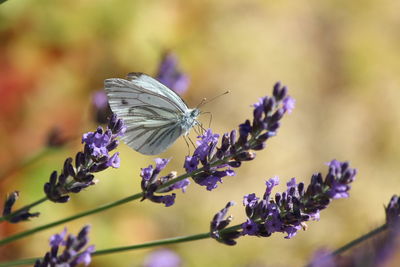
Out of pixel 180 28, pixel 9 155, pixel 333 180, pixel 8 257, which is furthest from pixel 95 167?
pixel 180 28

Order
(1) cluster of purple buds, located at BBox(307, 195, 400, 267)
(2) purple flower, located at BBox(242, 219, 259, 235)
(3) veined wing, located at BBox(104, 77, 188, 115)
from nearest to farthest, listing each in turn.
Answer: (1) cluster of purple buds, located at BBox(307, 195, 400, 267) < (2) purple flower, located at BBox(242, 219, 259, 235) < (3) veined wing, located at BBox(104, 77, 188, 115)

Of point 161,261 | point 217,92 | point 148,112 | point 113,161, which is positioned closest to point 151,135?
point 148,112

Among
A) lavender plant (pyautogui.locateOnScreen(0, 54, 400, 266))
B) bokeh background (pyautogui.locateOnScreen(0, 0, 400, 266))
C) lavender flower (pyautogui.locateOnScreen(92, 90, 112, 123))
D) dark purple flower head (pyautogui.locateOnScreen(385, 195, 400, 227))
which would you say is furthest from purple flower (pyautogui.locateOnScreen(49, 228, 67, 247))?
bokeh background (pyautogui.locateOnScreen(0, 0, 400, 266))

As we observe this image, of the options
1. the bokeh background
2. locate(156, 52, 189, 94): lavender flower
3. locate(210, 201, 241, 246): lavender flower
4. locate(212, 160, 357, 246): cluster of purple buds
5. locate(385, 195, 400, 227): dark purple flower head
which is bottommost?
locate(385, 195, 400, 227): dark purple flower head

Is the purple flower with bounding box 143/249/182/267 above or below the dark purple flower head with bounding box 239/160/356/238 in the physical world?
above

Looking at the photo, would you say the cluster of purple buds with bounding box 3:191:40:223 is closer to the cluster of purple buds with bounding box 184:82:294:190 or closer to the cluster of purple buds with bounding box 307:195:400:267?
the cluster of purple buds with bounding box 184:82:294:190

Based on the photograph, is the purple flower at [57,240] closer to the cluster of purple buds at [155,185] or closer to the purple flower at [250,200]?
the cluster of purple buds at [155,185]
